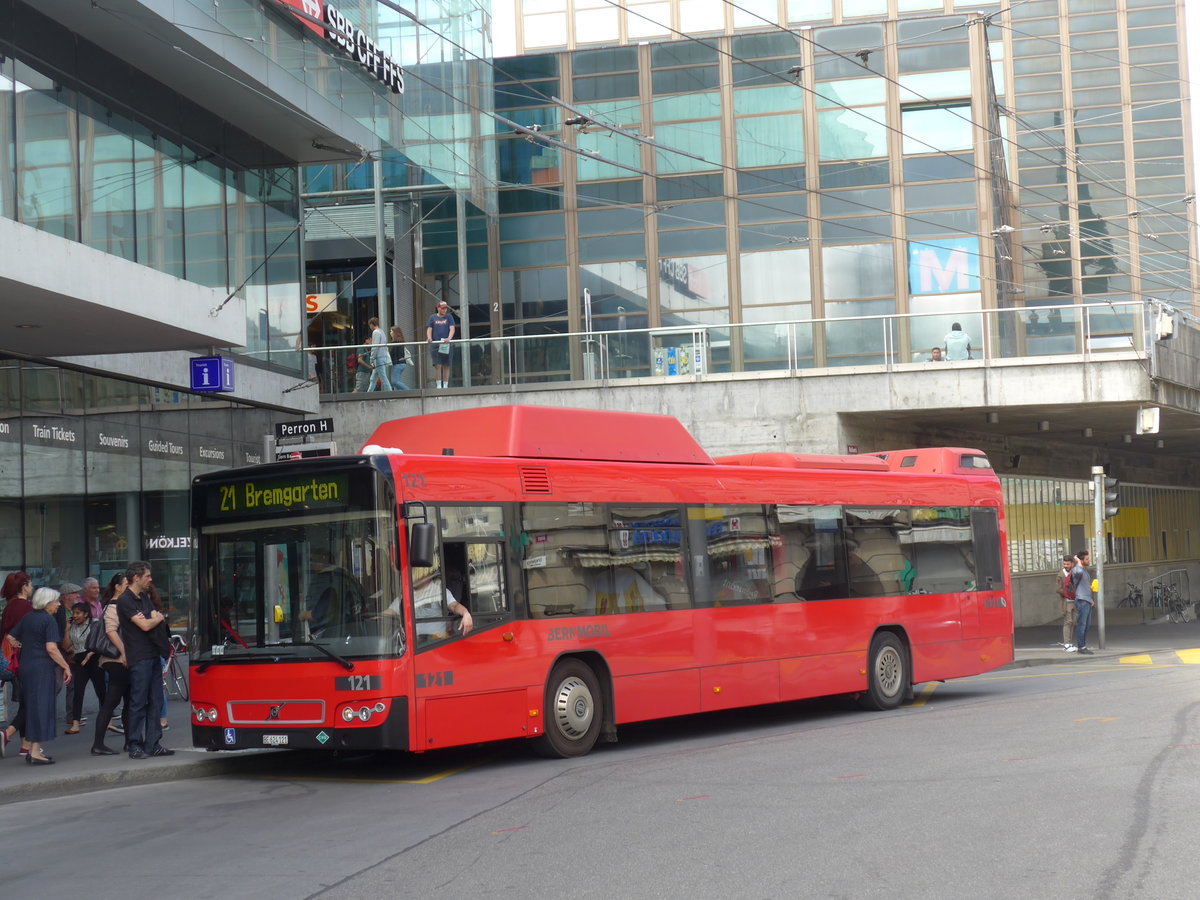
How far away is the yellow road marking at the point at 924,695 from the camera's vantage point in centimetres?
1753

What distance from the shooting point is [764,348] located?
1049 inches

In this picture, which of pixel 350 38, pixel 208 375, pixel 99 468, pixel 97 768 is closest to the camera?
pixel 97 768

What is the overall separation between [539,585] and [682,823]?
4079 millimetres

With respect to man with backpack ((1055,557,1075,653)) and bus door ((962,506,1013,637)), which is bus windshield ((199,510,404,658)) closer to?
bus door ((962,506,1013,637))

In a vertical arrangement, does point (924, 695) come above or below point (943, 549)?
below

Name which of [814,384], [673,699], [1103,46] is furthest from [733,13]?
[1103,46]

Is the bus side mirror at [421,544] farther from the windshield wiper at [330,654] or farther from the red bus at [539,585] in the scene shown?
the windshield wiper at [330,654]

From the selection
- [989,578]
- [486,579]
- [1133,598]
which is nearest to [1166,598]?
[1133,598]

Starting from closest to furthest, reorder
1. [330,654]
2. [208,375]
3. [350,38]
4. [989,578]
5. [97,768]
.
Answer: [330,654] < [97,768] < [989,578] < [208,375] < [350,38]

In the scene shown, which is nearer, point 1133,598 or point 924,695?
point 924,695

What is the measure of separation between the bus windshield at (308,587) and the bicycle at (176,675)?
22.5 ft

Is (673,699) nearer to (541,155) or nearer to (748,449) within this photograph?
(748,449)

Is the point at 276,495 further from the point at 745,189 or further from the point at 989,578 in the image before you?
the point at 745,189

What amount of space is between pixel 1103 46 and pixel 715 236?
79.6m
